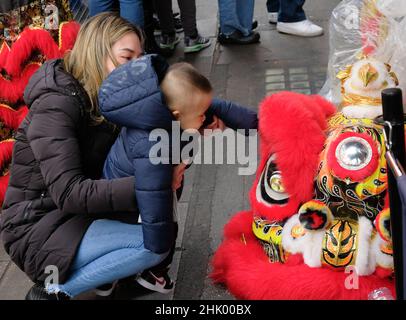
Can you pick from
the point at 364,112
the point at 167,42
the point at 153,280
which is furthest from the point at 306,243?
the point at 167,42


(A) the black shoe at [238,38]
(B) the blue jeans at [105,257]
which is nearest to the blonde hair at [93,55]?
(B) the blue jeans at [105,257]

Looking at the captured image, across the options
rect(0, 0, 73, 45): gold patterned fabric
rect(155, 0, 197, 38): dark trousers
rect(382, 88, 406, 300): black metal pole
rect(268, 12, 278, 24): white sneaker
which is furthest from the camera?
rect(268, 12, 278, 24): white sneaker

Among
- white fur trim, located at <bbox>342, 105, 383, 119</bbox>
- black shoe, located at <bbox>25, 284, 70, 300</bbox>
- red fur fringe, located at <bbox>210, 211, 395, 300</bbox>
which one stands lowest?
black shoe, located at <bbox>25, 284, 70, 300</bbox>

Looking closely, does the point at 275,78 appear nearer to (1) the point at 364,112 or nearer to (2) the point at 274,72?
(2) the point at 274,72

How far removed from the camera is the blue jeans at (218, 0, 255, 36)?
4.35m

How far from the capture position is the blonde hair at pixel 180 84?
72.5 inches

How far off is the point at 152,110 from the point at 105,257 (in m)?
0.58

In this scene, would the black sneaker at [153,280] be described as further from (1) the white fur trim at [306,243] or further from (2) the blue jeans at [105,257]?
(1) the white fur trim at [306,243]

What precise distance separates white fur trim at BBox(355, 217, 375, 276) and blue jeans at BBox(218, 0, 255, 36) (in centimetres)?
274

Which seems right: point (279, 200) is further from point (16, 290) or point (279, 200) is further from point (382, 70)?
point (16, 290)

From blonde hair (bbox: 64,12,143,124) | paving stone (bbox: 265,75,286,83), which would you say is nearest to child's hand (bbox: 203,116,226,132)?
blonde hair (bbox: 64,12,143,124)

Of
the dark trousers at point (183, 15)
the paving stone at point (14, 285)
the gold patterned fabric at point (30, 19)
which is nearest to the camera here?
the paving stone at point (14, 285)

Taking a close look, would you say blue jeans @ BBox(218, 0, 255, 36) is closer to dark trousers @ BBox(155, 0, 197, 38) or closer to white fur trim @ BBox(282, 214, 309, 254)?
dark trousers @ BBox(155, 0, 197, 38)

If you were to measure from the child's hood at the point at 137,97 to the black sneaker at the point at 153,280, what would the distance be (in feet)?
2.15
